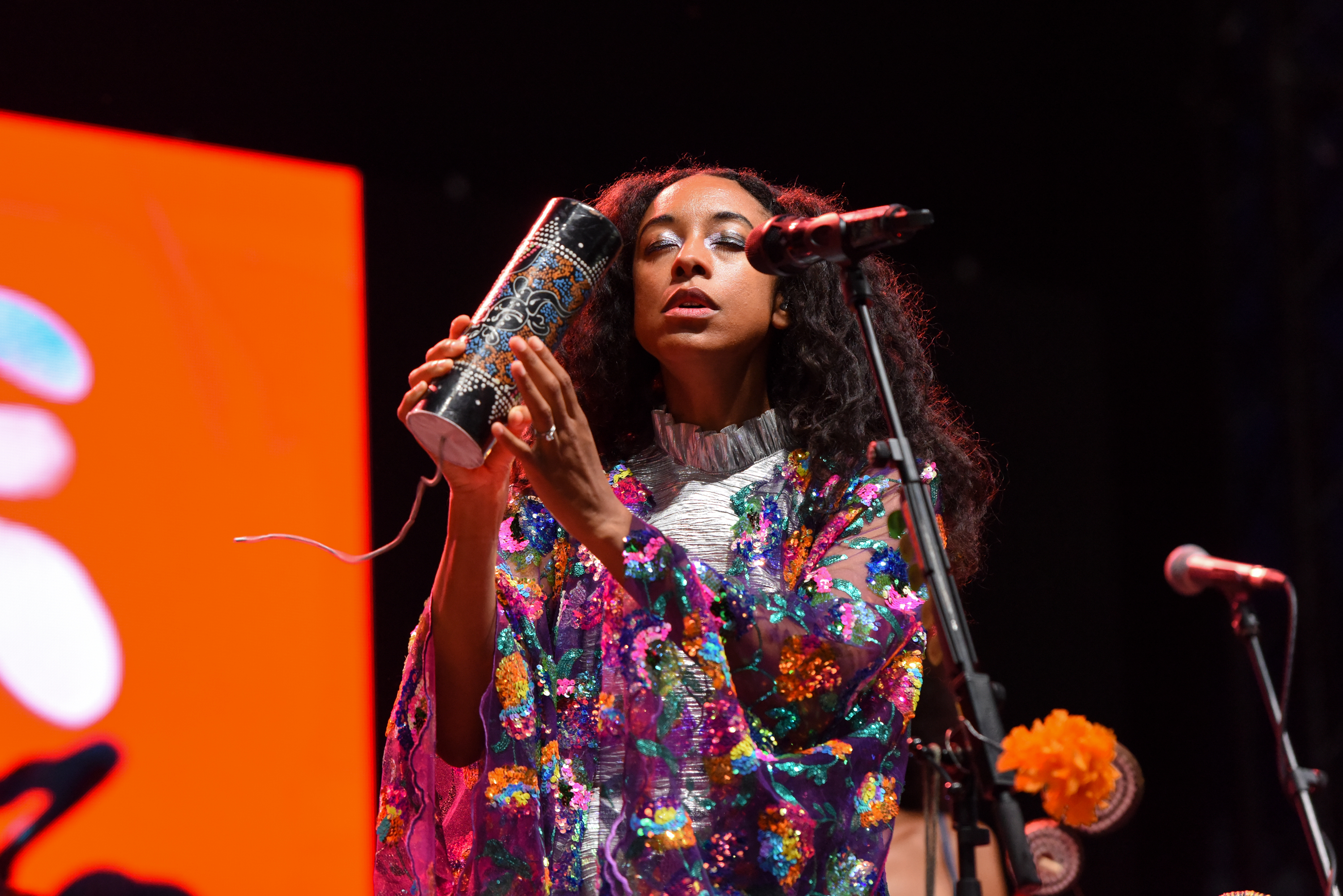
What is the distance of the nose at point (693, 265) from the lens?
5.74 ft

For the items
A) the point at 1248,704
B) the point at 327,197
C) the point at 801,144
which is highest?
the point at 801,144

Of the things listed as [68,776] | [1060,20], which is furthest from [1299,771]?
[1060,20]

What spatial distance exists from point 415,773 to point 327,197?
164 centimetres

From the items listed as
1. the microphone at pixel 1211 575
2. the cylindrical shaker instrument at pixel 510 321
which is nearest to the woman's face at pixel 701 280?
the cylindrical shaker instrument at pixel 510 321

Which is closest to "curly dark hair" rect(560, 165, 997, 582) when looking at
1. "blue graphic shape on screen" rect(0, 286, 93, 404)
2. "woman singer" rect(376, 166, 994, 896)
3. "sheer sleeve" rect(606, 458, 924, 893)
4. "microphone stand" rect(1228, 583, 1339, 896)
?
"woman singer" rect(376, 166, 994, 896)

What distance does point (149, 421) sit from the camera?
2.51m

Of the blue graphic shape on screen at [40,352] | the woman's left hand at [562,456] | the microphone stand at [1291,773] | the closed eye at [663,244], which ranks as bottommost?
Answer: the microphone stand at [1291,773]

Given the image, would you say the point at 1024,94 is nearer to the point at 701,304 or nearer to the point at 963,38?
the point at 963,38

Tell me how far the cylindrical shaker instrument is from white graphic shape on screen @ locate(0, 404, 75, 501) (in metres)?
1.31

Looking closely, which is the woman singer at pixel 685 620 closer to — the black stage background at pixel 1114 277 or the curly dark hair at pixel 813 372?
the curly dark hair at pixel 813 372

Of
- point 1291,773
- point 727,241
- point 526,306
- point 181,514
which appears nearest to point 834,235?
point 526,306

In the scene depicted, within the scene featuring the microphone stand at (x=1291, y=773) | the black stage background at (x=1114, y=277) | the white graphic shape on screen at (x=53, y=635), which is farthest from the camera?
the black stage background at (x=1114, y=277)

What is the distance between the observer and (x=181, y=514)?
2.52m

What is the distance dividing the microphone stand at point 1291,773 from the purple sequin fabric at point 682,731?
0.40 m
